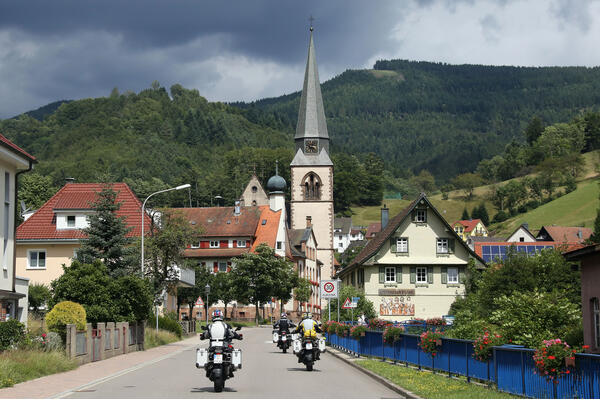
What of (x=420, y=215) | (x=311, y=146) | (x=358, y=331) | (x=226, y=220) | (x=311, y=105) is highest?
(x=311, y=105)

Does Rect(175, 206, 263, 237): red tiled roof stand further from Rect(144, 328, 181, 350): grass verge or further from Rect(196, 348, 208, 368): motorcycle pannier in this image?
Rect(196, 348, 208, 368): motorcycle pannier

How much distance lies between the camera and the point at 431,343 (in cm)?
2050

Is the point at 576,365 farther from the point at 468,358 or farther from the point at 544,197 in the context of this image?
the point at 544,197

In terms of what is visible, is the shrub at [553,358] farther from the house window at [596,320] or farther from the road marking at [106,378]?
the road marking at [106,378]

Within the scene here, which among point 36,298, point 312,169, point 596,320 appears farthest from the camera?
point 312,169

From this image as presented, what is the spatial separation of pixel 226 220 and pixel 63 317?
75.7m

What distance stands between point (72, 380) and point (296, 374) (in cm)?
581

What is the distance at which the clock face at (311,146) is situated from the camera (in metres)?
110

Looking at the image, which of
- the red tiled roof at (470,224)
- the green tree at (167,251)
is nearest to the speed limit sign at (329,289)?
the green tree at (167,251)

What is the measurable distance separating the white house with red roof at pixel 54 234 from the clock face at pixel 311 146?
56.5m

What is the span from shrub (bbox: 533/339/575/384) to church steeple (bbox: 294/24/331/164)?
96.4 m

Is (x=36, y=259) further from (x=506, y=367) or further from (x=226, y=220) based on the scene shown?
(x=226, y=220)

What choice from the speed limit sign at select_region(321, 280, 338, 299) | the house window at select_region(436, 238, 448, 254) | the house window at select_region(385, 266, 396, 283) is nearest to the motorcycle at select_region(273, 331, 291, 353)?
the speed limit sign at select_region(321, 280, 338, 299)

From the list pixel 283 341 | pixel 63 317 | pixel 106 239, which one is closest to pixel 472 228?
pixel 106 239
